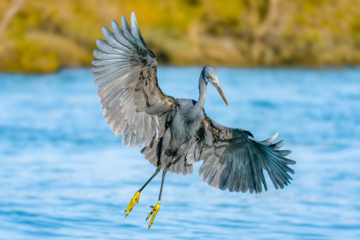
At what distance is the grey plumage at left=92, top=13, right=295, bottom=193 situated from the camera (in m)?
6.79

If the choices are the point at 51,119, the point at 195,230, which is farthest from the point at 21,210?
the point at 51,119

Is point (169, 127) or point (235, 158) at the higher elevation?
point (169, 127)

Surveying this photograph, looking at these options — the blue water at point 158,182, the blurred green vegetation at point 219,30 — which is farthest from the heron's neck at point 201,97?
the blurred green vegetation at point 219,30

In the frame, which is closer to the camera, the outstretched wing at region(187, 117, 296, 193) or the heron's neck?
the heron's neck

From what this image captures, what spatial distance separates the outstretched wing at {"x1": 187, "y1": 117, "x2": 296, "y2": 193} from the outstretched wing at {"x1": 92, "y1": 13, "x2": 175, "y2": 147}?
0.46m

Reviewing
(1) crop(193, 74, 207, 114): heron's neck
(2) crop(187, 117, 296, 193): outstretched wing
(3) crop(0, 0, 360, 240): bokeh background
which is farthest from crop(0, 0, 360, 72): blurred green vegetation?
(1) crop(193, 74, 207, 114): heron's neck

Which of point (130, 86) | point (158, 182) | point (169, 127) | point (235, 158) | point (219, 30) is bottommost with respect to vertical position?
point (235, 158)

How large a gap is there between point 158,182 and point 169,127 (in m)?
3.89

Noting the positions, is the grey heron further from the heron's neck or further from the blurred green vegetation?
the blurred green vegetation

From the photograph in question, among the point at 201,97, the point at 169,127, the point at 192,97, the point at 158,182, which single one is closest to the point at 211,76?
the point at 201,97

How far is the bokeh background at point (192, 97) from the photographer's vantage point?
9070 millimetres

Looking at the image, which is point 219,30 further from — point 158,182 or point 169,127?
point 169,127

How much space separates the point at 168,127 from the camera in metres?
7.32

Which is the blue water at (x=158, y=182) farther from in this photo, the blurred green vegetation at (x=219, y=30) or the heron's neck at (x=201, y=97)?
the blurred green vegetation at (x=219, y=30)
